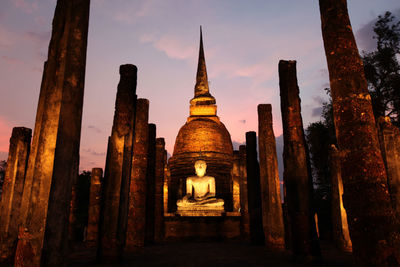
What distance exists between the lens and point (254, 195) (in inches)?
487

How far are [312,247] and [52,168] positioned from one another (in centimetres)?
529

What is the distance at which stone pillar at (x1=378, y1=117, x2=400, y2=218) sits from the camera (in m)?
8.95

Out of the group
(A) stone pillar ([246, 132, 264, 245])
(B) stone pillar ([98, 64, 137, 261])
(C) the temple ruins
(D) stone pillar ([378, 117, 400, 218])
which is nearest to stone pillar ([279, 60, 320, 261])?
(C) the temple ruins

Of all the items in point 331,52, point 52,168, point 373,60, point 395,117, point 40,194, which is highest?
point 373,60

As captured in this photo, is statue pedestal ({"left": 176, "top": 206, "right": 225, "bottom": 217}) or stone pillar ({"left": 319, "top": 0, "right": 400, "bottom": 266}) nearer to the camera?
stone pillar ({"left": 319, "top": 0, "right": 400, "bottom": 266})

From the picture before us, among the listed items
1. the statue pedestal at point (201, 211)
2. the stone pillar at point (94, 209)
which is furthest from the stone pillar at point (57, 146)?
the statue pedestal at point (201, 211)

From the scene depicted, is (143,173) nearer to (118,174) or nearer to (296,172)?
(118,174)

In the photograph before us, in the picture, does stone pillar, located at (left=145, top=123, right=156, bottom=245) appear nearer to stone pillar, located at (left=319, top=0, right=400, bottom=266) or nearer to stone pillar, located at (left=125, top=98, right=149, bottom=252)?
stone pillar, located at (left=125, top=98, right=149, bottom=252)

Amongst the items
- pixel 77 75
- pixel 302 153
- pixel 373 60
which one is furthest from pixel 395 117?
pixel 77 75

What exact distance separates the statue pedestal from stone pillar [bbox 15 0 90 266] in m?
11.4

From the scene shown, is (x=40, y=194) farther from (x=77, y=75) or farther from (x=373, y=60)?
(x=373, y=60)

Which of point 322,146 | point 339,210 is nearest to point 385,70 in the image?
point 322,146

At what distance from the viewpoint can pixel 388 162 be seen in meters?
9.08

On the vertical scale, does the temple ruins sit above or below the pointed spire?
below
